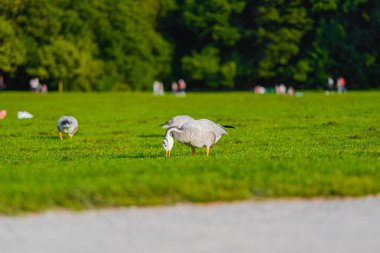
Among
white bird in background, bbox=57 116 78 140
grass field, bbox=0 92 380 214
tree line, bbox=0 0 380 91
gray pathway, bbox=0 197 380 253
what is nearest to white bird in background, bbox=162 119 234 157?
grass field, bbox=0 92 380 214

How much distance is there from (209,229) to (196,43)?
334ft

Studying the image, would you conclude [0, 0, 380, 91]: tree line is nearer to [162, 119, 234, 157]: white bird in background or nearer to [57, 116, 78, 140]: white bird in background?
[57, 116, 78, 140]: white bird in background

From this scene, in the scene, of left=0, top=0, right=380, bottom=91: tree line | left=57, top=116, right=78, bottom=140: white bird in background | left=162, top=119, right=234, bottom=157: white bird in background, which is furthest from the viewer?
left=0, top=0, right=380, bottom=91: tree line

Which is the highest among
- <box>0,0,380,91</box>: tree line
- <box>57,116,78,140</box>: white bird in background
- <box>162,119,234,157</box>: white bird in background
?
<box>0,0,380,91</box>: tree line

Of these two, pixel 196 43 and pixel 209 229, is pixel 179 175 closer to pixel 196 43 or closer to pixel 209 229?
pixel 209 229

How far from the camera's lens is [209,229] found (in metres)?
9.62

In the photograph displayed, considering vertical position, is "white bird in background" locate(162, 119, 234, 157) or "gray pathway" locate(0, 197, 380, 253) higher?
"white bird in background" locate(162, 119, 234, 157)

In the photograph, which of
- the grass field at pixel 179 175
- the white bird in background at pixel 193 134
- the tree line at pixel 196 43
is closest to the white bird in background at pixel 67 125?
the grass field at pixel 179 175

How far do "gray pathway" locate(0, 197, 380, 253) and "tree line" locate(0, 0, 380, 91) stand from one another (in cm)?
8162

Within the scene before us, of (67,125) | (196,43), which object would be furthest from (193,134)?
(196,43)

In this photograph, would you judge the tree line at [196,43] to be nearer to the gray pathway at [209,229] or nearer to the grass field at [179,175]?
the grass field at [179,175]

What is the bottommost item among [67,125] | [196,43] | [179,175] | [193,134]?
[67,125]

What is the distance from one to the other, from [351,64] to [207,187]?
8824cm

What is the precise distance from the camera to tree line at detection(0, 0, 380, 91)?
9469 centimetres
